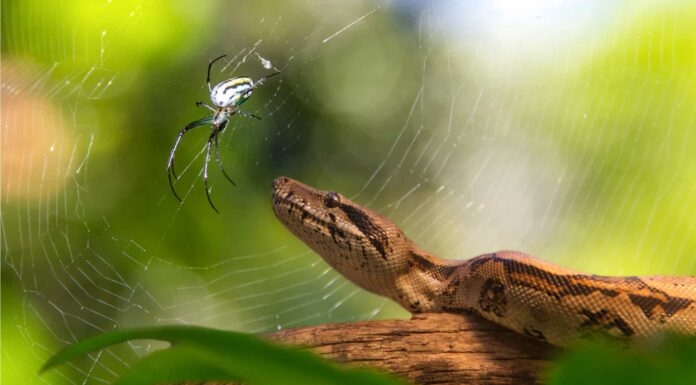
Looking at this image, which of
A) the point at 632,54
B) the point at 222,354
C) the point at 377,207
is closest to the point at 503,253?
the point at 377,207

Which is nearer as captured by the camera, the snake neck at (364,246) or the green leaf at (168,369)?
the green leaf at (168,369)

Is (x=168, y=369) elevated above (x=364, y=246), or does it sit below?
above

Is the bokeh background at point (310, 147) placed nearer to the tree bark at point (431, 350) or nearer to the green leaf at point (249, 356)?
the tree bark at point (431, 350)

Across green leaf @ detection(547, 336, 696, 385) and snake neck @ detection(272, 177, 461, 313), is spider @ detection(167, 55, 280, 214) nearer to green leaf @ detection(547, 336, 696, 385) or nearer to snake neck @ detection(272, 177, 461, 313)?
snake neck @ detection(272, 177, 461, 313)

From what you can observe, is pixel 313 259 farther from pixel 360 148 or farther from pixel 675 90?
pixel 675 90

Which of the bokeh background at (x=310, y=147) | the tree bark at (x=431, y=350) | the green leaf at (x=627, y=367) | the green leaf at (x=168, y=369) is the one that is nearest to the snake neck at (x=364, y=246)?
the tree bark at (x=431, y=350)

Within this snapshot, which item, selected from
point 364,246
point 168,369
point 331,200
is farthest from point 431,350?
point 168,369

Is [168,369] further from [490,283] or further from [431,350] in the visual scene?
[490,283]
